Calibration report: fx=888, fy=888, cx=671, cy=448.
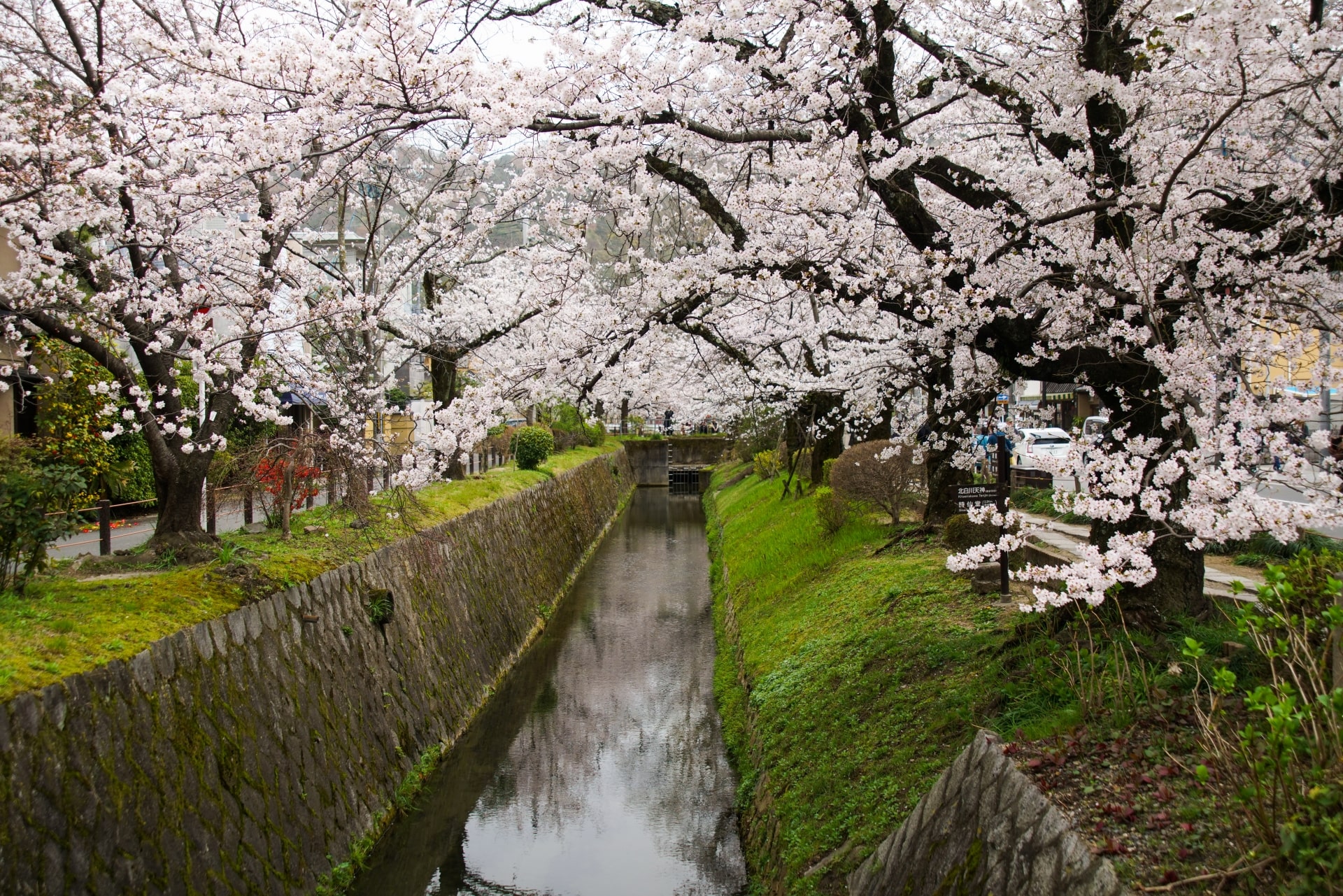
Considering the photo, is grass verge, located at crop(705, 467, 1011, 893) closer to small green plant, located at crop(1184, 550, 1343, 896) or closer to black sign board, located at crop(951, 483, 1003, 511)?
black sign board, located at crop(951, 483, 1003, 511)

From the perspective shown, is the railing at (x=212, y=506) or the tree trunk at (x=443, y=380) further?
the tree trunk at (x=443, y=380)

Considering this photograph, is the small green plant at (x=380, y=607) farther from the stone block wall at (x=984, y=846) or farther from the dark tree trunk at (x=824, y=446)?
the dark tree trunk at (x=824, y=446)

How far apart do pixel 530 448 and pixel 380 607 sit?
1306 cm

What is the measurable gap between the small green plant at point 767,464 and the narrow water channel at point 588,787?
358 inches

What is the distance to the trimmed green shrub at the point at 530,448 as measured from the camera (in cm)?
2245

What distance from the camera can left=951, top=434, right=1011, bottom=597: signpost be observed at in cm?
839

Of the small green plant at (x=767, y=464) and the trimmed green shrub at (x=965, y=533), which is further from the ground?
the trimmed green shrub at (x=965, y=533)

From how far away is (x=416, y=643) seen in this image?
410 inches

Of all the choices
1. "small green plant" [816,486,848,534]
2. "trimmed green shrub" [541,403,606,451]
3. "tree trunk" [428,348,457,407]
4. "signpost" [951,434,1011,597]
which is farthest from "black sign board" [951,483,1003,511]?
"trimmed green shrub" [541,403,606,451]

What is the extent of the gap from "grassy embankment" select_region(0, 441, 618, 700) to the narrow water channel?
8.73 feet

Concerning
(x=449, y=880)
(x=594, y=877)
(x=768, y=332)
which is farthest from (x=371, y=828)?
(x=768, y=332)

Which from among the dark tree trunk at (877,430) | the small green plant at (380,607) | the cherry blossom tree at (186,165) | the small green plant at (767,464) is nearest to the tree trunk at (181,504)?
the cherry blossom tree at (186,165)

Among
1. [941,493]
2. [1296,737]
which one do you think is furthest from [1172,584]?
[941,493]

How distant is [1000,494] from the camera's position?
8531 mm
